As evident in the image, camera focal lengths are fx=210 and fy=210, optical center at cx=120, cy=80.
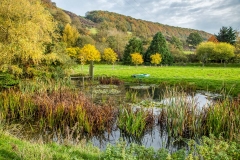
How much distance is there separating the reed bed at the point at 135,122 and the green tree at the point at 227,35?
67619 millimetres

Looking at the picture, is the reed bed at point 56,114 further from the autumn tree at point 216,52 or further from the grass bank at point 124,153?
the autumn tree at point 216,52

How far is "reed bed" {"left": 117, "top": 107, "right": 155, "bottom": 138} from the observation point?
776cm

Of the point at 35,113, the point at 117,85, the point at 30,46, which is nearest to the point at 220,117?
the point at 35,113

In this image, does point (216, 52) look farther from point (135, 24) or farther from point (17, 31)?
point (135, 24)

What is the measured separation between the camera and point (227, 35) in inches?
2630

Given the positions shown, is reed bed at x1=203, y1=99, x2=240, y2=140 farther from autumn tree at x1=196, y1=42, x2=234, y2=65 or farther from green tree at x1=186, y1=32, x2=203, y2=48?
green tree at x1=186, y1=32, x2=203, y2=48

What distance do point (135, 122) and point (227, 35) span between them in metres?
69.5

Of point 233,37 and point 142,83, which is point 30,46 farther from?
point 233,37

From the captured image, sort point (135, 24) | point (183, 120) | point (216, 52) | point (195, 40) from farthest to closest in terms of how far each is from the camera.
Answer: point (135, 24) → point (195, 40) → point (216, 52) → point (183, 120)

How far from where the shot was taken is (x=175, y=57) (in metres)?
61.1

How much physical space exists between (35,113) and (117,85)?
13.2 metres

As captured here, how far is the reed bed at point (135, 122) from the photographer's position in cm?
776

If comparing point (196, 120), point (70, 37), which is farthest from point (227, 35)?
point (196, 120)

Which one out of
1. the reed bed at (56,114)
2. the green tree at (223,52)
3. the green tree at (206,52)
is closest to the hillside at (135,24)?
the green tree at (206,52)
